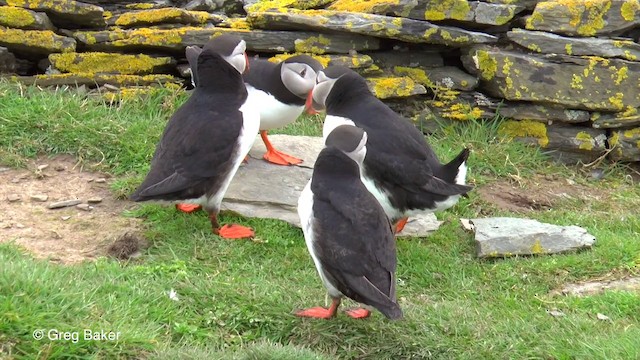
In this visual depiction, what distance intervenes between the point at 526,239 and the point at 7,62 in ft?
17.5

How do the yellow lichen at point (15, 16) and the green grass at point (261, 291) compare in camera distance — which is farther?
the yellow lichen at point (15, 16)

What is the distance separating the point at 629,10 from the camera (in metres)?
8.56

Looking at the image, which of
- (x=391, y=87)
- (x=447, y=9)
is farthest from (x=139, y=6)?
(x=447, y=9)

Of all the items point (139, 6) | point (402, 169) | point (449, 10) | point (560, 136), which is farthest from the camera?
point (139, 6)

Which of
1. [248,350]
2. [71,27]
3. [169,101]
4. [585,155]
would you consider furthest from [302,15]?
[248,350]

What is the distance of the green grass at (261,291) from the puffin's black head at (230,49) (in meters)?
1.24

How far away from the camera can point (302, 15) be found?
8430mm

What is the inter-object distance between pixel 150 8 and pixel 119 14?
1.20ft

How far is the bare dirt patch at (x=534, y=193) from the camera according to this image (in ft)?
25.1

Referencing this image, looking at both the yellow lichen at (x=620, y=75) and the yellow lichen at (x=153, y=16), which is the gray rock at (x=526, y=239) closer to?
the yellow lichen at (x=620, y=75)

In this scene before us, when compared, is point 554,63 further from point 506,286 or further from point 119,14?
point 119,14

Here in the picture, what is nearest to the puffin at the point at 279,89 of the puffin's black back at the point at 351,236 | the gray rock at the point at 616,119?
the puffin's black back at the point at 351,236

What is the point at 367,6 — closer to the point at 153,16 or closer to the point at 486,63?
the point at 486,63

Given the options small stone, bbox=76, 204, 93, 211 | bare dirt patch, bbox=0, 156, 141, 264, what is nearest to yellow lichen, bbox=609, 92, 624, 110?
bare dirt patch, bbox=0, 156, 141, 264
